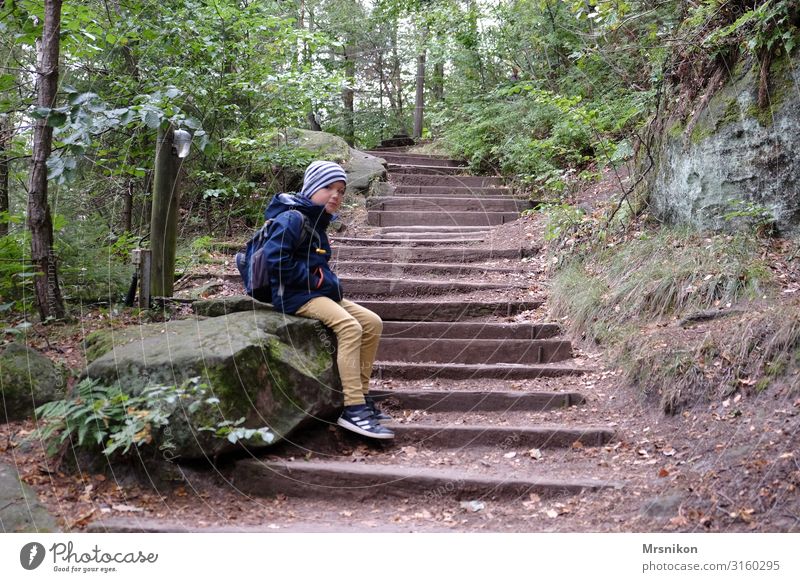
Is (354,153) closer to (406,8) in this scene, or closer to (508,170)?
(508,170)

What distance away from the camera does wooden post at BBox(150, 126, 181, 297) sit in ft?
18.7

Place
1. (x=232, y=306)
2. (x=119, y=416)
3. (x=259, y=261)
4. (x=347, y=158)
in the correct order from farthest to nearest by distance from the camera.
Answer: (x=347, y=158) → (x=232, y=306) → (x=259, y=261) → (x=119, y=416)

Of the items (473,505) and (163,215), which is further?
(163,215)

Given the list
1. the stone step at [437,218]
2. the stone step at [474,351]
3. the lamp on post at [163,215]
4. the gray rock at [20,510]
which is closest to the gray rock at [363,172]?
the stone step at [437,218]

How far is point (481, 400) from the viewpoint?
5.19m

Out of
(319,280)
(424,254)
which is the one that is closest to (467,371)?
(319,280)

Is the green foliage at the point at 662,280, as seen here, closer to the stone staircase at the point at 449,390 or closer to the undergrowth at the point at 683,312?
the undergrowth at the point at 683,312

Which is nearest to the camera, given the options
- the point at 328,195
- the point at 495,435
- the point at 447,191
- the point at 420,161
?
the point at 328,195

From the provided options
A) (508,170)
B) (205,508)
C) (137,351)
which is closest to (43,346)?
(137,351)

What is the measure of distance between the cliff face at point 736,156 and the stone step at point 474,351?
2.00 metres

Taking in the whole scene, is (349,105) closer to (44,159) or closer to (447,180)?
(447,180)

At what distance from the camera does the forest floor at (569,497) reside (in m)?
3.40

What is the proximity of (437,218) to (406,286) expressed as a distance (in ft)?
11.1

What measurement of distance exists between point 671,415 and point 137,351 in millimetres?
3724
